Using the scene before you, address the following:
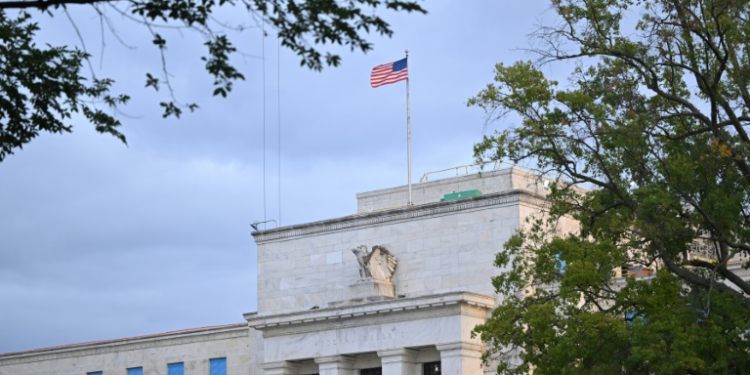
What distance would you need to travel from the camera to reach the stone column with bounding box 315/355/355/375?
2173 inches

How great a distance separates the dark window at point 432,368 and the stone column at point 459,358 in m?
0.99

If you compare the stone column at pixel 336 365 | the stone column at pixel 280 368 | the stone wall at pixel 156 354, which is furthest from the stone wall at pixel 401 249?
the stone wall at pixel 156 354

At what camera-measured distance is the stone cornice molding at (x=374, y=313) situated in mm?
52000

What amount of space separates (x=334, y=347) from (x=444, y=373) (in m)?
5.26

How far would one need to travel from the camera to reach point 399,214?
56.1 m

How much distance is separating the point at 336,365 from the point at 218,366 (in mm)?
9146

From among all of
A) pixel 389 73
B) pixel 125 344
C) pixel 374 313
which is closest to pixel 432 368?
pixel 374 313

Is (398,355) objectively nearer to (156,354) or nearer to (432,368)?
(432,368)

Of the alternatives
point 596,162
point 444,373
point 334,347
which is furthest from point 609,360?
point 334,347

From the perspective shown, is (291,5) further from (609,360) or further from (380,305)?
(380,305)

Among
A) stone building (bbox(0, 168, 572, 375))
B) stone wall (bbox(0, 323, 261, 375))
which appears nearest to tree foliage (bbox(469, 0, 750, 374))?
stone building (bbox(0, 168, 572, 375))

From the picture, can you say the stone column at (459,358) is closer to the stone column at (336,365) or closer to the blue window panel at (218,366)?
the stone column at (336,365)

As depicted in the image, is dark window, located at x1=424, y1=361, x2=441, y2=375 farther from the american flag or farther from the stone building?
the american flag

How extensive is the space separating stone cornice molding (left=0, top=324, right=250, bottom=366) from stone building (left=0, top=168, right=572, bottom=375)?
13.2 inches
